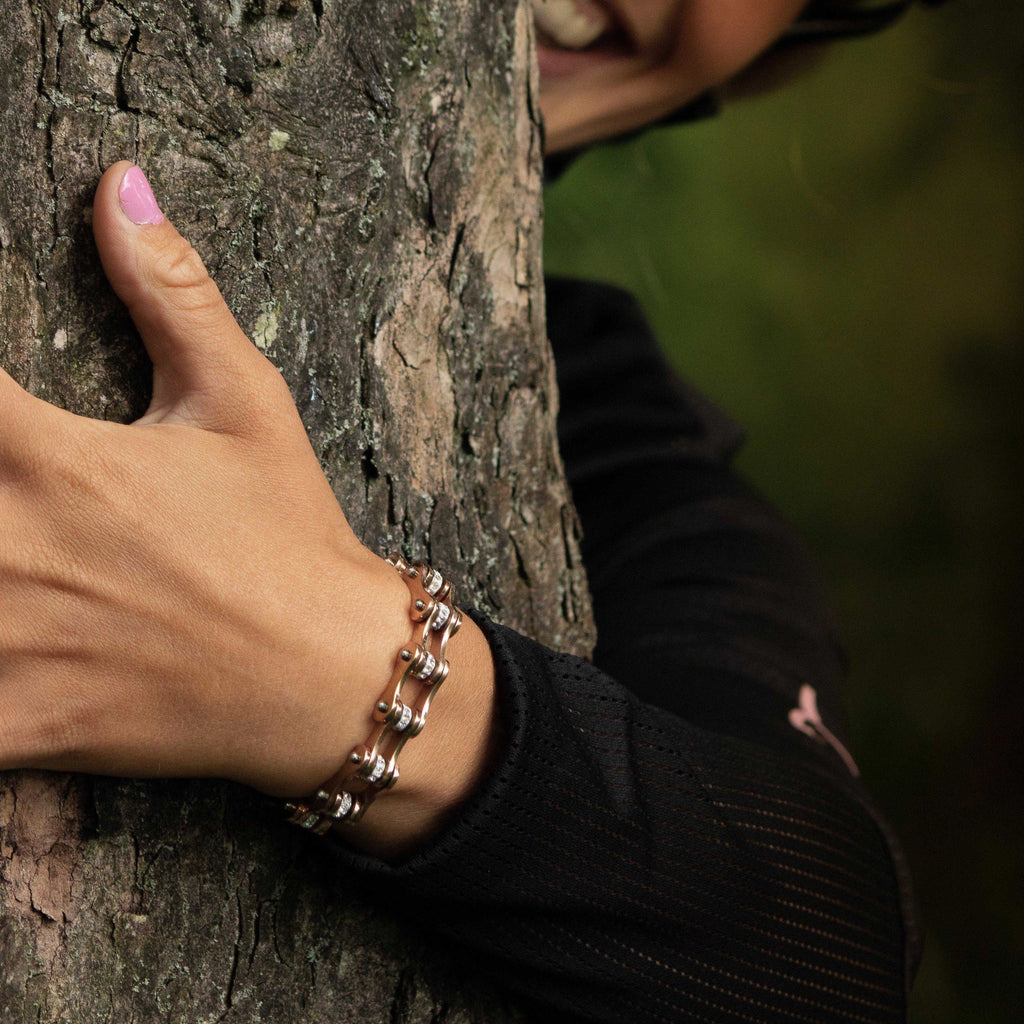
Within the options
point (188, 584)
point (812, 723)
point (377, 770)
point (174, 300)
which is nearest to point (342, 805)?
point (377, 770)

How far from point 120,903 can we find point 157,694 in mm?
151

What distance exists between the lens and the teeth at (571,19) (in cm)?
104

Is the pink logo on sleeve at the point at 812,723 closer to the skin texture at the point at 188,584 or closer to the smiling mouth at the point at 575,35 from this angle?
the skin texture at the point at 188,584

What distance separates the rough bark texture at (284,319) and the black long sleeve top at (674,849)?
3.1 inches

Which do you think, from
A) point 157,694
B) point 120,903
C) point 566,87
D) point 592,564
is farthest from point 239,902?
point 566,87

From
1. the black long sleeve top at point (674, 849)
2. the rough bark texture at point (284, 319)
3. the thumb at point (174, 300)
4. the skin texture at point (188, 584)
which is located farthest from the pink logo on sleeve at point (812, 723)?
the thumb at point (174, 300)

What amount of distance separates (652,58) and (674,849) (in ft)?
3.19

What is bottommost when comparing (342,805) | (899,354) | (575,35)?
(899,354)

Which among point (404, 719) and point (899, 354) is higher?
point (404, 719)

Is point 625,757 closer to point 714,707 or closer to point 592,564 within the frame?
point 714,707

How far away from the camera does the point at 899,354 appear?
1978mm

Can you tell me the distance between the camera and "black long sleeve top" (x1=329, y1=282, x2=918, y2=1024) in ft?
1.62

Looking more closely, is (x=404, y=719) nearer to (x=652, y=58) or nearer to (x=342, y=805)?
(x=342, y=805)

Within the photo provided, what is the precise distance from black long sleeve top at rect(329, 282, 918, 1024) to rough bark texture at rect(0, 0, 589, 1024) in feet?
0.26
